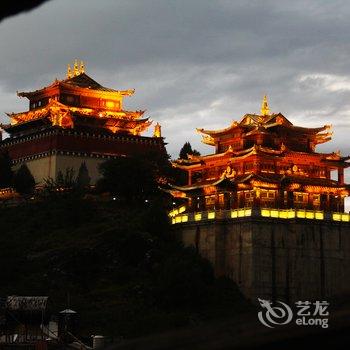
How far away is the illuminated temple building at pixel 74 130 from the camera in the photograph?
71062 millimetres

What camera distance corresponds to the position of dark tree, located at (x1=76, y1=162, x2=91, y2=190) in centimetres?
6885

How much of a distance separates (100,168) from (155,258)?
18769mm

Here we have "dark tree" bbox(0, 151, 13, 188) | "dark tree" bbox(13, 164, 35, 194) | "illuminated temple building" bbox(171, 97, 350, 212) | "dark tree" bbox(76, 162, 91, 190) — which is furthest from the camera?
"dark tree" bbox(0, 151, 13, 188)

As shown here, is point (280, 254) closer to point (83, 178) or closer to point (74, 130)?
point (83, 178)

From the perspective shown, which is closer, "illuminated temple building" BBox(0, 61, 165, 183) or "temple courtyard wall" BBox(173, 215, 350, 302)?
"temple courtyard wall" BBox(173, 215, 350, 302)

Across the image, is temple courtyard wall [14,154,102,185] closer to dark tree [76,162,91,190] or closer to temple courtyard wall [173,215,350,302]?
dark tree [76,162,91,190]

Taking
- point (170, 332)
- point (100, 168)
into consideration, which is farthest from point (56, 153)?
point (170, 332)

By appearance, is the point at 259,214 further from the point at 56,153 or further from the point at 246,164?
the point at 56,153

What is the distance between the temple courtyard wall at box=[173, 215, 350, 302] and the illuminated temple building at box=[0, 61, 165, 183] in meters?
21.2

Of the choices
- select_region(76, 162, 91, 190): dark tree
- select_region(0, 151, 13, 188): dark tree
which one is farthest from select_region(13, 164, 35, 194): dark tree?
select_region(76, 162, 91, 190): dark tree

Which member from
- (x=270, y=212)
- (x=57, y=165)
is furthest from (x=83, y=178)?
(x=270, y=212)

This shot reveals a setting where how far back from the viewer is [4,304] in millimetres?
41844

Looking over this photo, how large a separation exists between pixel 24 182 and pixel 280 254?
26.2 metres

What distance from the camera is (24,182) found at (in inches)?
2721
